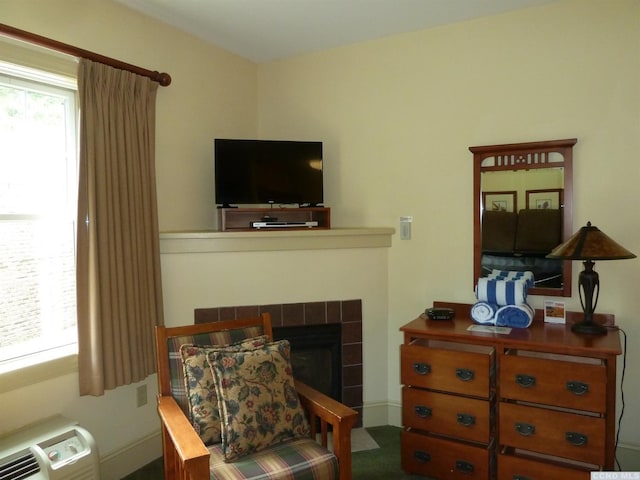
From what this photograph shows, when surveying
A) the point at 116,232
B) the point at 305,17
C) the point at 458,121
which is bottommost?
the point at 116,232

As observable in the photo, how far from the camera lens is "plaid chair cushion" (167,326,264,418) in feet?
7.27

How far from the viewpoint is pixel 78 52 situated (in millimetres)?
2389

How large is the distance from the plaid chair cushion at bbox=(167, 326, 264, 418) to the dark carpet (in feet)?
2.55

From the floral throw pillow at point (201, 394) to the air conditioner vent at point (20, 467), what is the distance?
661mm

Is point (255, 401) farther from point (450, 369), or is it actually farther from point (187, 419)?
point (450, 369)

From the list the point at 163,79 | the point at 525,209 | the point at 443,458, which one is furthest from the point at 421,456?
the point at 163,79

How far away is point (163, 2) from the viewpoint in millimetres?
2734

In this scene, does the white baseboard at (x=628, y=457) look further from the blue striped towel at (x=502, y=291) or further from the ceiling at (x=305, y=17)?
the ceiling at (x=305, y=17)

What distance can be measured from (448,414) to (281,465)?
40.3 inches

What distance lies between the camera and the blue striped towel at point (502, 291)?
2.68 metres

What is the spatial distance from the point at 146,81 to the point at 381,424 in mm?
2582

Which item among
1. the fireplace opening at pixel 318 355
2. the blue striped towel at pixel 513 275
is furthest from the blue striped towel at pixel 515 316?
the fireplace opening at pixel 318 355

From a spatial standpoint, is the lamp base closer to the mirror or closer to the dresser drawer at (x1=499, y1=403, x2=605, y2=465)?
the mirror

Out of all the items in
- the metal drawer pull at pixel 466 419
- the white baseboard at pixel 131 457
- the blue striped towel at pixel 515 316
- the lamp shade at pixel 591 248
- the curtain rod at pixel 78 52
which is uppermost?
the curtain rod at pixel 78 52
